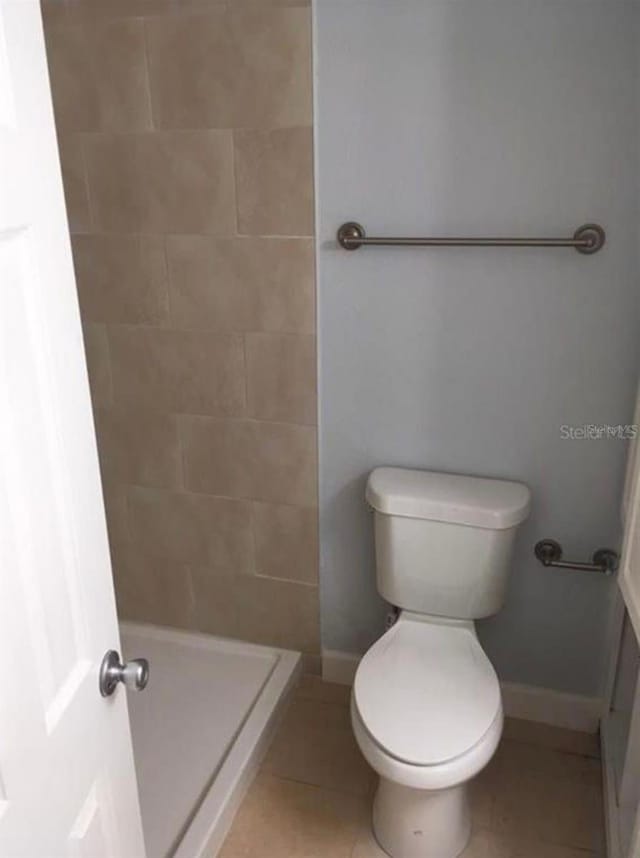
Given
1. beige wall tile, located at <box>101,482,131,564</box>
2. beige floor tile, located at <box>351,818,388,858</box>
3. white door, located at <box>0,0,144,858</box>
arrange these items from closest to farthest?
1. white door, located at <box>0,0,144,858</box>
2. beige floor tile, located at <box>351,818,388,858</box>
3. beige wall tile, located at <box>101,482,131,564</box>

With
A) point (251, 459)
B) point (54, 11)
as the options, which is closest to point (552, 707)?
point (251, 459)

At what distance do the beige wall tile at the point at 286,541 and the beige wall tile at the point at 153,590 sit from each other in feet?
0.98

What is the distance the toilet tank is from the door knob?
94 cm

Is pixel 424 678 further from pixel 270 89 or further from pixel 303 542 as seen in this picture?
pixel 270 89

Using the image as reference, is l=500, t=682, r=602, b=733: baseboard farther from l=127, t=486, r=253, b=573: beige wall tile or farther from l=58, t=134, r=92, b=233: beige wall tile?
l=58, t=134, r=92, b=233: beige wall tile

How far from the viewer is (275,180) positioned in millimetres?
1828

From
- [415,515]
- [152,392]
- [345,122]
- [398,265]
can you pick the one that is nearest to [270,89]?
[345,122]

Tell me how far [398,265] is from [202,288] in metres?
0.55

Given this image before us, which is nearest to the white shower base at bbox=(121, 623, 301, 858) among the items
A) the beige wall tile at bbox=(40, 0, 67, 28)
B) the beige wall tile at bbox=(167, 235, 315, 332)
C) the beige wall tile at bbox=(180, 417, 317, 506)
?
the beige wall tile at bbox=(180, 417, 317, 506)

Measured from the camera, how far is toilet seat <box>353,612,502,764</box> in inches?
60.5

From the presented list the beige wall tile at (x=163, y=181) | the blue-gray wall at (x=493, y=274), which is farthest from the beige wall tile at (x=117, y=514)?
the beige wall tile at (x=163, y=181)

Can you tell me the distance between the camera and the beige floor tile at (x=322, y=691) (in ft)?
7.36

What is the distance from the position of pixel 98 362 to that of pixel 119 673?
132 centimetres

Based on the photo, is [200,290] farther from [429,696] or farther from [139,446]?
[429,696]
